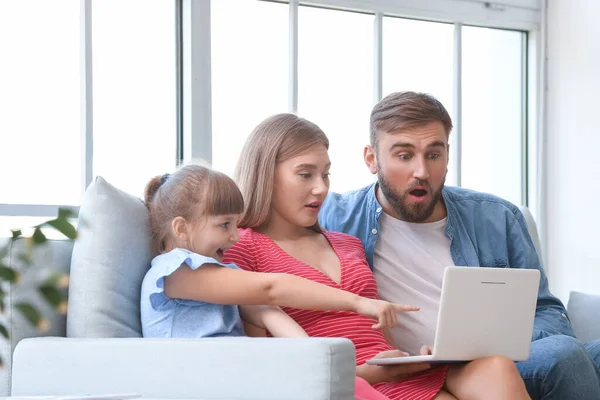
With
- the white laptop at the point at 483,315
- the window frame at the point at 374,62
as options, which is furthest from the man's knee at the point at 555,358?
the window frame at the point at 374,62

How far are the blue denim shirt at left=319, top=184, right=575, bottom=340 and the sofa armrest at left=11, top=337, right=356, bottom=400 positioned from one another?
2.73 ft

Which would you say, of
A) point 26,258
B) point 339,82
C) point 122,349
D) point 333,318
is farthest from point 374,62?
point 26,258

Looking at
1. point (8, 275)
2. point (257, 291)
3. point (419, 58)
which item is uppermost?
point (419, 58)

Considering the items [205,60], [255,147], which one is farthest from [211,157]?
[255,147]

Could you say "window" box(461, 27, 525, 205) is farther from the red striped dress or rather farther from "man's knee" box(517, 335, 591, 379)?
the red striped dress

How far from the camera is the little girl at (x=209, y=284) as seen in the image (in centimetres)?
169

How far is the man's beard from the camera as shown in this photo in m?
2.33

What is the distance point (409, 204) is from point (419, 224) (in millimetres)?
75

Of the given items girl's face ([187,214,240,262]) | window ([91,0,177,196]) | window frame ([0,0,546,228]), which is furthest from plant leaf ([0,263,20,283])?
window ([91,0,177,196])

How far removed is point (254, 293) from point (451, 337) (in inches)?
15.8

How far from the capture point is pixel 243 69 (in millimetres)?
3486

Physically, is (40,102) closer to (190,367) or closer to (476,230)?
(476,230)

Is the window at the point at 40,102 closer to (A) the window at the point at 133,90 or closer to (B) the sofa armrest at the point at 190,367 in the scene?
(A) the window at the point at 133,90

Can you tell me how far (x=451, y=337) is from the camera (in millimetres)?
1724
